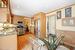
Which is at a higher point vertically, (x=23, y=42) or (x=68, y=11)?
(x=68, y=11)

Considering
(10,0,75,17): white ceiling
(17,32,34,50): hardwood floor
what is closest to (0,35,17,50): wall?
(17,32,34,50): hardwood floor

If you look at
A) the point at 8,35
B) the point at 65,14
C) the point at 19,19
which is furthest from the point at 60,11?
the point at 19,19

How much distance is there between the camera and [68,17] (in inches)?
135

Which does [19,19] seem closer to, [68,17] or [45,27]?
[45,27]

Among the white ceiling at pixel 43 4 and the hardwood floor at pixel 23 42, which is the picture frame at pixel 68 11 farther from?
the hardwood floor at pixel 23 42

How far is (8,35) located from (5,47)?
0.36m

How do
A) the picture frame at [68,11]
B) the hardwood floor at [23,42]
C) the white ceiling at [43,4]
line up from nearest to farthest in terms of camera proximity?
the picture frame at [68,11], the white ceiling at [43,4], the hardwood floor at [23,42]

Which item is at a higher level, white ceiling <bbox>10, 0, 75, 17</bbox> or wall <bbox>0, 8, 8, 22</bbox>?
white ceiling <bbox>10, 0, 75, 17</bbox>

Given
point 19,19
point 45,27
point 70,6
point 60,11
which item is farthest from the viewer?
point 19,19

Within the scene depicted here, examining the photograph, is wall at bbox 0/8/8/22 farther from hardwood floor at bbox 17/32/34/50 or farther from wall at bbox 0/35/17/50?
hardwood floor at bbox 17/32/34/50

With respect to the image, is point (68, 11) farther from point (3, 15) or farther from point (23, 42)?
point (23, 42)

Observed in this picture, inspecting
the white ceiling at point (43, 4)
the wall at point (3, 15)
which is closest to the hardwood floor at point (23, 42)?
the wall at point (3, 15)

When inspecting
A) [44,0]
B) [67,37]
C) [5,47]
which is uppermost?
[44,0]

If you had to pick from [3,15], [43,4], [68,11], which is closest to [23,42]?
[43,4]
